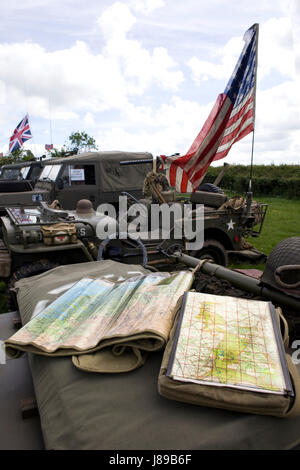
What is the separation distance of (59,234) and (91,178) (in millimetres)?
4822

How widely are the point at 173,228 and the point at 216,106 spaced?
6.96ft

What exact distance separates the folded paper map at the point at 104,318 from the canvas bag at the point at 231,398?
0.24 meters

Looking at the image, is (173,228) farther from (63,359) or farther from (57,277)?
(63,359)

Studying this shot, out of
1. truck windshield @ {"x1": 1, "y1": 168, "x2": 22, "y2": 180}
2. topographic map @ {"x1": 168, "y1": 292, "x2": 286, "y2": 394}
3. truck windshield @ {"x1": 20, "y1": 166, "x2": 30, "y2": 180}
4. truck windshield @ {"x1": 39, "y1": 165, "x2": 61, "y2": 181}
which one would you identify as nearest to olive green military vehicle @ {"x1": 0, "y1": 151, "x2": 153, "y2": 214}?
truck windshield @ {"x1": 39, "y1": 165, "x2": 61, "y2": 181}

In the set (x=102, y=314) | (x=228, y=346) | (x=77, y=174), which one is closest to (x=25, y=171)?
(x=77, y=174)

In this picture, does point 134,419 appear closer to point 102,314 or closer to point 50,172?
point 102,314

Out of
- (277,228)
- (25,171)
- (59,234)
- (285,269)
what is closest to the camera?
(285,269)

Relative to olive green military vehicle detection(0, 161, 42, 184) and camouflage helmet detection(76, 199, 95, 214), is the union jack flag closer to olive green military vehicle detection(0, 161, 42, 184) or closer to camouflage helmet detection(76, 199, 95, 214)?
olive green military vehicle detection(0, 161, 42, 184)

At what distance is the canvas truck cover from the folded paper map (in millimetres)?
107

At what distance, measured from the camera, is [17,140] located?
17.1 m

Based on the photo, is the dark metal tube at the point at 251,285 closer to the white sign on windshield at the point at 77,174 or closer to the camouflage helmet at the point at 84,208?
the camouflage helmet at the point at 84,208

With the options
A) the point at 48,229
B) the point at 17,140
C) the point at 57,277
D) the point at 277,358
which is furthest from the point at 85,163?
the point at 17,140

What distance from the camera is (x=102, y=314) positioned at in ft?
6.20

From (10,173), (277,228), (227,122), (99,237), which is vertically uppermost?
(227,122)
